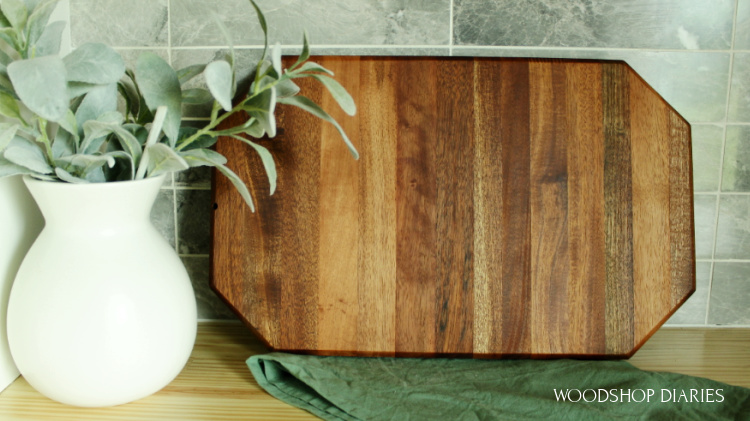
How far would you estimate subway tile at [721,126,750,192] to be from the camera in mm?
878

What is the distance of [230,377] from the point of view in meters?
0.75

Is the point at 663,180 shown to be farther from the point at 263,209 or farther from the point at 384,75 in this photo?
the point at 263,209

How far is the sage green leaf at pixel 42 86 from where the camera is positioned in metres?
0.51

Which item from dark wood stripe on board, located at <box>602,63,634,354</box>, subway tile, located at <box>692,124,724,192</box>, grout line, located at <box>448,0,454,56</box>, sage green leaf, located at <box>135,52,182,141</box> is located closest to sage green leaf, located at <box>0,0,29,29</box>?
sage green leaf, located at <box>135,52,182,141</box>

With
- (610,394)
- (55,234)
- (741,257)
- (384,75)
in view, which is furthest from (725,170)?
(55,234)

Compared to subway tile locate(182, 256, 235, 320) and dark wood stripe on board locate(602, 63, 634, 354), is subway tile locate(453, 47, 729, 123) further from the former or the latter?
subway tile locate(182, 256, 235, 320)

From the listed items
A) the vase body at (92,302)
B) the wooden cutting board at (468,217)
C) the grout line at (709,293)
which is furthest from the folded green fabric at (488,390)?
the grout line at (709,293)

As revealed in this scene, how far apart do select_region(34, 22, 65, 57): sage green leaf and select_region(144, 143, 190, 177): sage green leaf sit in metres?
0.16

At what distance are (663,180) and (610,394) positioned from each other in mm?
303

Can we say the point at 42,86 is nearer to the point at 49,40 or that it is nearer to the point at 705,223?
the point at 49,40

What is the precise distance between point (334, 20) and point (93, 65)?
369mm

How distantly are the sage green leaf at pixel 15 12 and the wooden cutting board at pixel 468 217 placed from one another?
0.28 m

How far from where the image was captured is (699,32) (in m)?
0.85

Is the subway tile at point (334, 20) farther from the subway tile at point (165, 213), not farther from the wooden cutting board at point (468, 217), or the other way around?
the subway tile at point (165, 213)
